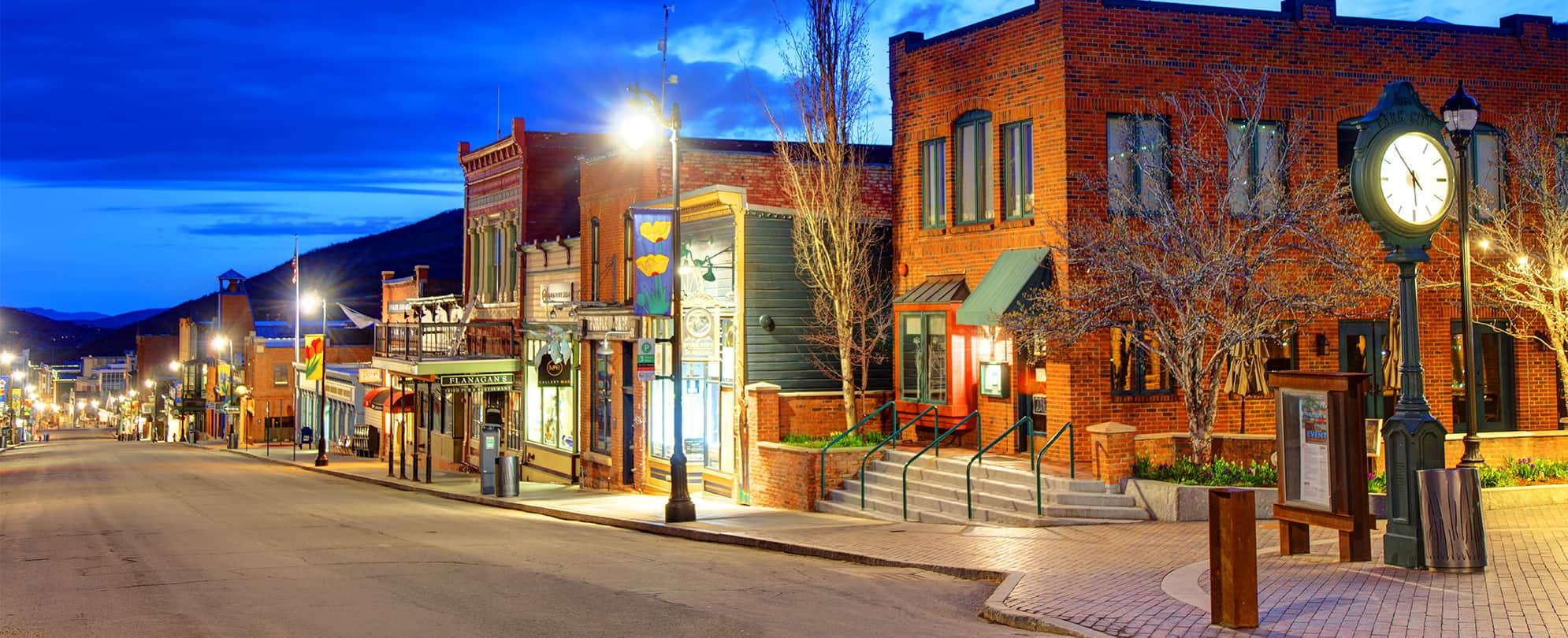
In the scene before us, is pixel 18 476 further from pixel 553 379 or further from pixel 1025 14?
pixel 1025 14

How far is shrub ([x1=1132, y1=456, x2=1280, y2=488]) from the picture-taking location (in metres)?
18.8

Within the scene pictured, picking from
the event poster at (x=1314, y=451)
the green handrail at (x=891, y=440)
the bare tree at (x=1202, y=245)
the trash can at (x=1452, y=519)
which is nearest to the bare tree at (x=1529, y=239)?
the bare tree at (x=1202, y=245)

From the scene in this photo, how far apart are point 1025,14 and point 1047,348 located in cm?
579

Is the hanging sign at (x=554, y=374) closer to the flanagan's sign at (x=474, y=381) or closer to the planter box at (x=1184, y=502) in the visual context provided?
the flanagan's sign at (x=474, y=381)

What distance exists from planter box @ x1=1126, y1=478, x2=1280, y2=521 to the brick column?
2.04 ft

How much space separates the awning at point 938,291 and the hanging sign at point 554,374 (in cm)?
1137

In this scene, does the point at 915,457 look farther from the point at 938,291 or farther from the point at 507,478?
the point at 507,478

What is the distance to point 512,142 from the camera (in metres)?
39.7

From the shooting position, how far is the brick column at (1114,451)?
19.3m

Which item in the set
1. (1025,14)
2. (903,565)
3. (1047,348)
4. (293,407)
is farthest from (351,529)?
(293,407)

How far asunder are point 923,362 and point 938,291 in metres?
1.48

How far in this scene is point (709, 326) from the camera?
89.9 ft

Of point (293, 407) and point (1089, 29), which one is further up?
point (1089, 29)

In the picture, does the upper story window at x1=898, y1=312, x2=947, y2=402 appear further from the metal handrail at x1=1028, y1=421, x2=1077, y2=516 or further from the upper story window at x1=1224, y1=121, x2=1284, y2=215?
the upper story window at x1=1224, y1=121, x2=1284, y2=215
